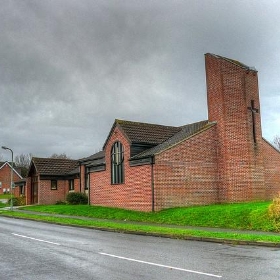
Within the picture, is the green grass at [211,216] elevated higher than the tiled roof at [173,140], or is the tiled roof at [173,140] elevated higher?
the tiled roof at [173,140]

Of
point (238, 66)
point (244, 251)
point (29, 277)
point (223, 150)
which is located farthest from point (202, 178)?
point (29, 277)

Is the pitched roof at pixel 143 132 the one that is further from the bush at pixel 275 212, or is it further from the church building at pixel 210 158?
the bush at pixel 275 212

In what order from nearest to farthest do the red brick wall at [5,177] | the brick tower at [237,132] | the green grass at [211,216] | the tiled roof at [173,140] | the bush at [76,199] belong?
the green grass at [211,216] < the tiled roof at [173,140] < the brick tower at [237,132] < the bush at [76,199] < the red brick wall at [5,177]

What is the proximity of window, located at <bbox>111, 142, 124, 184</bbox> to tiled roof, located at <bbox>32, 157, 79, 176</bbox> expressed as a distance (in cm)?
1489

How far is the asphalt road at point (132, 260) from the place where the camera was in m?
8.25

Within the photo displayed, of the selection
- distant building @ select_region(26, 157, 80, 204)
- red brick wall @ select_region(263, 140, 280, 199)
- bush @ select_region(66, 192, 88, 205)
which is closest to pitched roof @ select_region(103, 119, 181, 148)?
red brick wall @ select_region(263, 140, 280, 199)

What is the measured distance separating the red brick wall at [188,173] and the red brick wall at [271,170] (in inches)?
190

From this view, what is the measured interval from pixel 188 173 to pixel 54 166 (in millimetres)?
23182

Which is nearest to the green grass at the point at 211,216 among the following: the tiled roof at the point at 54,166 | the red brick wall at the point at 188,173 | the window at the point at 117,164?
the red brick wall at the point at 188,173

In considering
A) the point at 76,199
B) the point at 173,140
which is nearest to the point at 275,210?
the point at 173,140

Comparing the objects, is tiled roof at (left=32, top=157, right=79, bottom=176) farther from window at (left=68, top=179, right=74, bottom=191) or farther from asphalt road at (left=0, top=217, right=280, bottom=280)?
asphalt road at (left=0, top=217, right=280, bottom=280)

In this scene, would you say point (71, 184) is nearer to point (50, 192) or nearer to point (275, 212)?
point (50, 192)

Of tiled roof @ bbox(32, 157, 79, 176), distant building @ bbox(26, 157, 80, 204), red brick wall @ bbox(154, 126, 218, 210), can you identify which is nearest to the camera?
red brick wall @ bbox(154, 126, 218, 210)

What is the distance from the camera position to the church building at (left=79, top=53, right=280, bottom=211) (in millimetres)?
27234
